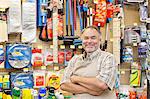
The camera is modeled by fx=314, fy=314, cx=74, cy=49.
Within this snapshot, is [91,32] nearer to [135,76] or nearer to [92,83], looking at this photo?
[92,83]

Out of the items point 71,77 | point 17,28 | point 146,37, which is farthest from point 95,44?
point 146,37

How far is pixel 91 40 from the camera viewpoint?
9.43 ft

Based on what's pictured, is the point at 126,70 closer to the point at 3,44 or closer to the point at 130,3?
the point at 130,3

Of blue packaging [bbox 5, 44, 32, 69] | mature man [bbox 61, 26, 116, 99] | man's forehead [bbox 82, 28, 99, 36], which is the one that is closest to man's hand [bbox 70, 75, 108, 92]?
mature man [bbox 61, 26, 116, 99]

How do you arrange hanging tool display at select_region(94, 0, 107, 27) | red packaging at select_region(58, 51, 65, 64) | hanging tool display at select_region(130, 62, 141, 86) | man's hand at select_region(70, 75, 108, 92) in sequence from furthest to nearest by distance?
hanging tool display at select_region(130, 62, 141, 86), hanging tool display at select_region(94, 0, 107, 27), red packaging at select_region(58, 51, 65, 64), man's hand at select_region(70, 75, 108, 92)

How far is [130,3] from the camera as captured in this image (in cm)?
532

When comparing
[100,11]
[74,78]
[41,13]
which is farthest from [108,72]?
[100,11]

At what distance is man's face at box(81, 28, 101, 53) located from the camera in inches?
113

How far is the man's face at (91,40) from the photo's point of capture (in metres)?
2.87

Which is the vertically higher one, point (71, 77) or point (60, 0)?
point (60, 0)

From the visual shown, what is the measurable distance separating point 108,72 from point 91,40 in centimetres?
34

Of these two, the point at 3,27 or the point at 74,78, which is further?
the point at 3,27

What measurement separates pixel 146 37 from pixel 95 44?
2.49 meters

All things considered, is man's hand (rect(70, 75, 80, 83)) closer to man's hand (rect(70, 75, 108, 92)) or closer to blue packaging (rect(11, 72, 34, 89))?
man's hand (rect(70, 75, 108, 92))
